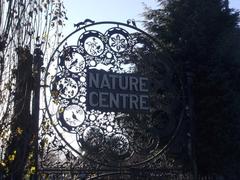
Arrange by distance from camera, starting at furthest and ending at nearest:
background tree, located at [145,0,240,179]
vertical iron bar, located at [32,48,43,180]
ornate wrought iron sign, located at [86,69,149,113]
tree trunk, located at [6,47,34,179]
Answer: background tree, located at [145,0,240,179] → ornate wrought iron sign, located at [86,69,149,113] → vertical iron bar, located at [32,48,43,180] → tree trunk, located at [6,47,34,179]

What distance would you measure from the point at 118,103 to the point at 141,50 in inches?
52.3

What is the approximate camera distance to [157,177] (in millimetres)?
10109

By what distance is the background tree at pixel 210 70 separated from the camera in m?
13.3

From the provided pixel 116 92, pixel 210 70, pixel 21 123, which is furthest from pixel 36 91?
pixel 210 70

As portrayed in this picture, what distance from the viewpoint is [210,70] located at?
13.6m

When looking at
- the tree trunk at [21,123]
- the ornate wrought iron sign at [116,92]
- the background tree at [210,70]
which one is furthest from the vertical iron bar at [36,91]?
the background tree at [210,70]

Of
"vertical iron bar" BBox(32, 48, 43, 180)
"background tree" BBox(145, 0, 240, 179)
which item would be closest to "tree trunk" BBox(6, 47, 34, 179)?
"vertical iron bar" BBox(32, 48, 43, 180)

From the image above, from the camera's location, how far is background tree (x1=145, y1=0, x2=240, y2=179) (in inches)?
523

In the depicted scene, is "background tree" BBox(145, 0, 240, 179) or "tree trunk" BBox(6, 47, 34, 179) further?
"background tree" BBox(145, 0, 240, 179)

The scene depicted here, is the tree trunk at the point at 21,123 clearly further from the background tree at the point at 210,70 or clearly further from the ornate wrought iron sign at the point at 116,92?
the background tree at the point at 210,70

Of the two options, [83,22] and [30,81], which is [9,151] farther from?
[83,22]

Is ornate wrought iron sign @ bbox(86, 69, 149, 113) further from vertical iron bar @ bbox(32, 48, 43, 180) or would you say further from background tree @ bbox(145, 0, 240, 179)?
background tree @ bbox(145, 0, 240, 179)

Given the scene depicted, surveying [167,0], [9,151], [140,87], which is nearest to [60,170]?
[9,151]

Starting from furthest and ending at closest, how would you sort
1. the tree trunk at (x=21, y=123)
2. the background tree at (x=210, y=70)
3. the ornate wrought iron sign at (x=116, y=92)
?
the background tree at (x=210, y=70), the ornate wrought iron sign at (x=116, y=92), the tree trunk at (x=21, y=123)
